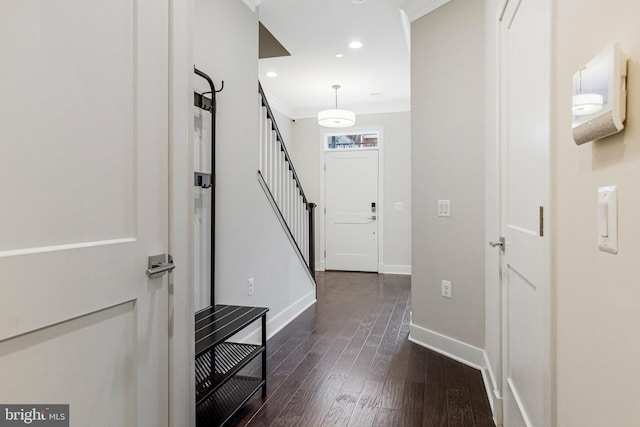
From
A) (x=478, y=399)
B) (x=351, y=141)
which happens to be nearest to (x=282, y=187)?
(x=478, y=399)

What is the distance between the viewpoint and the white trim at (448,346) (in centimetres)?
254

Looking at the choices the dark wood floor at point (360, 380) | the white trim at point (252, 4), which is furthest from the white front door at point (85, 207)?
the white trim at point (252, 4)

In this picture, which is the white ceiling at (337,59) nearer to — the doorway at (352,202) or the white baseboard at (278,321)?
the doorway at (352,202)

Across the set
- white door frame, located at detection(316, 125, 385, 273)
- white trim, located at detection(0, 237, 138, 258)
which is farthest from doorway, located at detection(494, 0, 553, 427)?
white door frame, located at detection(316, 125, 385, 273)

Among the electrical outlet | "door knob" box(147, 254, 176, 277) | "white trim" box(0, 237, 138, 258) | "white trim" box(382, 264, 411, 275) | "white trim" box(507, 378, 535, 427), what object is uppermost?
"white trim" box(0, 237, 138, 258)

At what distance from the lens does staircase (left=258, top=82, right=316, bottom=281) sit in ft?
10.7

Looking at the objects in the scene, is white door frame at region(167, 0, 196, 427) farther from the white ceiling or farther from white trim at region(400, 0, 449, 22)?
white trim at region(400, 0, 449, 22)

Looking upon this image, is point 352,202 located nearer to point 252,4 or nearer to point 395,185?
point 395,185

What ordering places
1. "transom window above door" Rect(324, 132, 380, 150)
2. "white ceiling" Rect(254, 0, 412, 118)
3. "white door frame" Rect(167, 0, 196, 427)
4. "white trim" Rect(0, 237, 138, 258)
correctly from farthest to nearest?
"transom window above door" Rect(324, 132, 380, 150)
"white ceiling" Rect(254, 0, 412, 118)
"white door frame" Rect(167, 0, 196, 427)
"white trim" Rect(0, 237, 138, 258)

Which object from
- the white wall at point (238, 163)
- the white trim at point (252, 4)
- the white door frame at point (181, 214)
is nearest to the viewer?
the white door frame at point (181, 214)

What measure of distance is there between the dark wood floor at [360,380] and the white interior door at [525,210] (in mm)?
420

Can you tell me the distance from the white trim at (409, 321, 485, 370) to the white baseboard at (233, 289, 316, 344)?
1144 mm

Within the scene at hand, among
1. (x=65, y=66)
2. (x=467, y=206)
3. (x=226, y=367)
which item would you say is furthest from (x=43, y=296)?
(x=467, y=206)

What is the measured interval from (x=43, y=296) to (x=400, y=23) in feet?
11.3
